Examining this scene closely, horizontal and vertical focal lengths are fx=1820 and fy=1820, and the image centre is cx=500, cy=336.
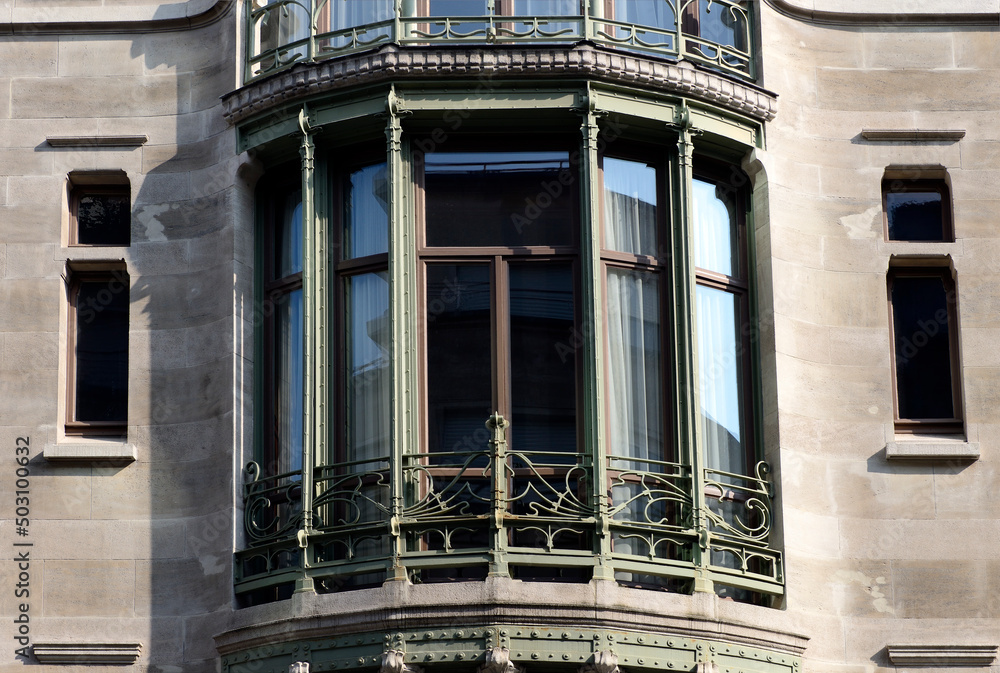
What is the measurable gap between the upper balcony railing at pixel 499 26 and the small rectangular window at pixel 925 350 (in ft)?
9.63

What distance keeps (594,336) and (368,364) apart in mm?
2340

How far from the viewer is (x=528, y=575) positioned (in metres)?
17.4

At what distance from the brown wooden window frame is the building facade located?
0.06 meters

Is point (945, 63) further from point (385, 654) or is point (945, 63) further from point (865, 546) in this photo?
point (385, 654)

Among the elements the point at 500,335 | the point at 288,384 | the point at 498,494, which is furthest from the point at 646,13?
the point at 498,494

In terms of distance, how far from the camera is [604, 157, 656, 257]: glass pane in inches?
731

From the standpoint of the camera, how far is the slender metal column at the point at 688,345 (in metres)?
17.5

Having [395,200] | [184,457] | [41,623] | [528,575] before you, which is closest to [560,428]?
[528,575]

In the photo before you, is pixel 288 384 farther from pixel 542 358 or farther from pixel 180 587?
pixel 542 358

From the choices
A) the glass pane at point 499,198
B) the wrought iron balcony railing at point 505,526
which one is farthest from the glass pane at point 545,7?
the wrought iron balcony railing at point 505,526

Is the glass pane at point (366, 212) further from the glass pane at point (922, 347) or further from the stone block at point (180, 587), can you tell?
the glass pane at point (922, 347)

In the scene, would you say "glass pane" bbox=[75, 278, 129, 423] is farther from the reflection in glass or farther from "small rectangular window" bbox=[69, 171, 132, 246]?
the reflection in glass

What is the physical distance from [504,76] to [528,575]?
4965mm

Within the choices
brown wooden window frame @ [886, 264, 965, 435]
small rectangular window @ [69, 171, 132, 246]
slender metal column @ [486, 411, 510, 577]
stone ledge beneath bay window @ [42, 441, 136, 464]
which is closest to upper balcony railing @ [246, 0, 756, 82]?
small rectangular window @ [69, 171, 132, 246]
